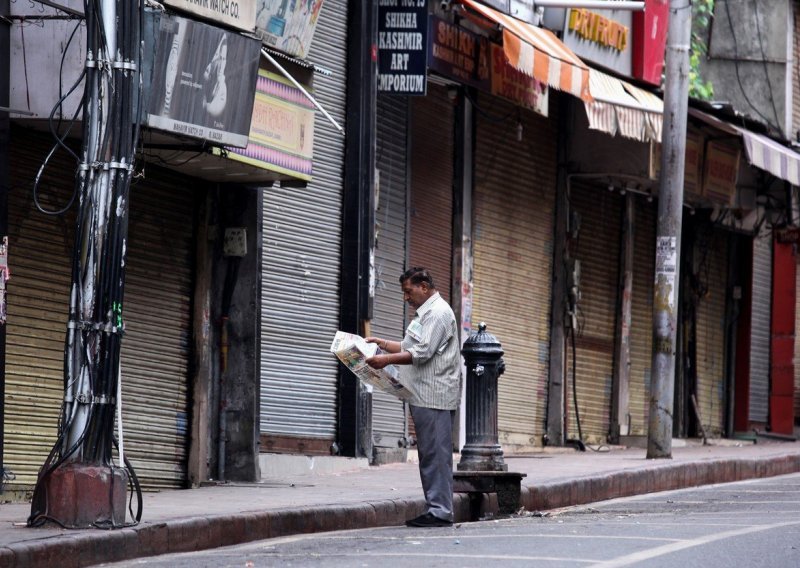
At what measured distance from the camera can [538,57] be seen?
1639 cm

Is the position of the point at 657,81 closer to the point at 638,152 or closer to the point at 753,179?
the point at 638,152

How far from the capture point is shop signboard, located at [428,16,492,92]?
646 inches

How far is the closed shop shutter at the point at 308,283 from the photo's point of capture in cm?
1477

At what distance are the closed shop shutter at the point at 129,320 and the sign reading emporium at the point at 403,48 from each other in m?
2.94

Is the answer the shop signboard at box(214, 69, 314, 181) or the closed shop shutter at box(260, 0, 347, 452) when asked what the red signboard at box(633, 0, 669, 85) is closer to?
the closed shop shutter at box(260, 0, 347, 452)

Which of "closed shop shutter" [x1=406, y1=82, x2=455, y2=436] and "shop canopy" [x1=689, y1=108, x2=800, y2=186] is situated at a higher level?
"shop canopy" [x1=689, y1=108, x2=800, y2=186]

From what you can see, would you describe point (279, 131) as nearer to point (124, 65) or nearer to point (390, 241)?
point (390, 241)

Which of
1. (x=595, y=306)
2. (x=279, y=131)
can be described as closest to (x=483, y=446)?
(x=279, y=131)

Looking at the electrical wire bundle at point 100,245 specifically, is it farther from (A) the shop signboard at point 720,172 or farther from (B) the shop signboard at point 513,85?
(A) the shop signboard at point 720,172

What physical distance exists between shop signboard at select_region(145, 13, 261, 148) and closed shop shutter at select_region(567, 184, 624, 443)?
9142 mm

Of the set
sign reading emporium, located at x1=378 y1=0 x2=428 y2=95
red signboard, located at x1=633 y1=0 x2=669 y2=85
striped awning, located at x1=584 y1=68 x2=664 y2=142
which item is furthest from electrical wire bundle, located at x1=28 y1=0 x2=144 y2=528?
red signboard, located at x1=633 y1=0 x2=669 y2=85

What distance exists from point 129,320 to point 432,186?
5.27 meters

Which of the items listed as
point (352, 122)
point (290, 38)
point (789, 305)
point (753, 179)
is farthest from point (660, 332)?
point (789, 305)

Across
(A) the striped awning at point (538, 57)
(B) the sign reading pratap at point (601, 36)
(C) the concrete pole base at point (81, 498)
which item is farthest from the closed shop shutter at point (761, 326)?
(C) the concrete pole base at point (81, 498)
